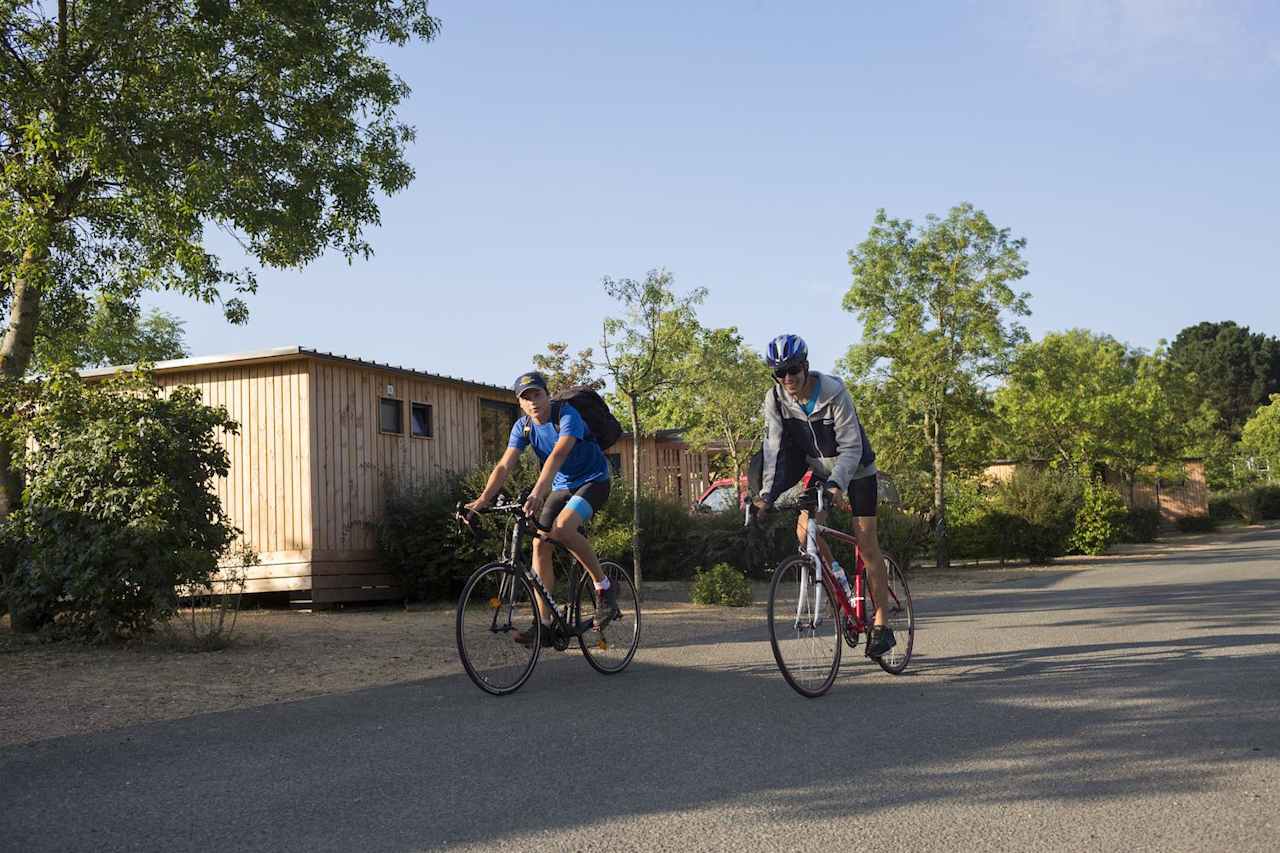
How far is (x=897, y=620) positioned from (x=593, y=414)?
2.29 metres

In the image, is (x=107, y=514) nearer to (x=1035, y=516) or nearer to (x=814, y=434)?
(x=814, y=434)

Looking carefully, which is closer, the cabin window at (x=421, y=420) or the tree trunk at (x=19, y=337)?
the tree trunk at (x=19, y=337)

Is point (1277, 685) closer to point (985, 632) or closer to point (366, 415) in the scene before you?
point (985, 632)

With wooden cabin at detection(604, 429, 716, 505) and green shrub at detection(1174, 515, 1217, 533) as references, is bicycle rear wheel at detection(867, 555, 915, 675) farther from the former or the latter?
green shrub at detection(1174, 515, 1217, 533)

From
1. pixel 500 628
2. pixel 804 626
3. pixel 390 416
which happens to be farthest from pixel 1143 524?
pixel 500 628

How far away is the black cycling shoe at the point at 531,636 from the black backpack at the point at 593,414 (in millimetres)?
1182

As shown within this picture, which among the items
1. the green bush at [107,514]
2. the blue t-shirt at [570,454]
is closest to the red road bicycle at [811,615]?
the blue t-shirt at [570,454]

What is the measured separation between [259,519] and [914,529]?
12.7m

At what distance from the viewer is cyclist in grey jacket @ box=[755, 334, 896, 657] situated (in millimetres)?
6227

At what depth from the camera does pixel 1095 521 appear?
85.4 feet

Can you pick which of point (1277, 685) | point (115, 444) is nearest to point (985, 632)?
point (1277, 685)

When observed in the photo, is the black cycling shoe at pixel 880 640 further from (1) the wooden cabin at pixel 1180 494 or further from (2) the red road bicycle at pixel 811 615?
(1) the wooden cabin at pixel 1180 494

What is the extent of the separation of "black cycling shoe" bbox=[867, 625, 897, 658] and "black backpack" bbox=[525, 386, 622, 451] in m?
1.98

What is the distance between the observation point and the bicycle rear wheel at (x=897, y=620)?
268 inches
